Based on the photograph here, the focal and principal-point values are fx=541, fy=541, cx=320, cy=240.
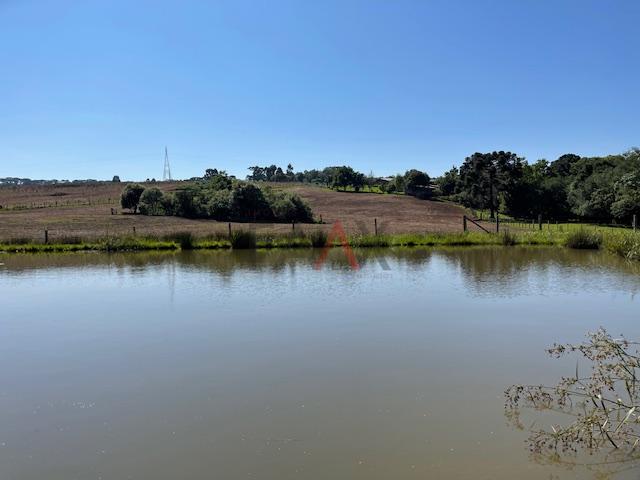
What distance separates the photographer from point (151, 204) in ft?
149

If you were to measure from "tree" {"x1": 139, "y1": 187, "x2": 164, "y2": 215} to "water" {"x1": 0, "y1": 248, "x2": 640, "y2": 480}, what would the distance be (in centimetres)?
2969

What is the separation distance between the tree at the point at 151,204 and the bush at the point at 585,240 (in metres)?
31.9

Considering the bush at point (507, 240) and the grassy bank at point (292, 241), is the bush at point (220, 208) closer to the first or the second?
the grassy bank at point (292, 241)

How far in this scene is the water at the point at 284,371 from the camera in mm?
5121

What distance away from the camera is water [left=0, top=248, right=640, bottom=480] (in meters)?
5.12

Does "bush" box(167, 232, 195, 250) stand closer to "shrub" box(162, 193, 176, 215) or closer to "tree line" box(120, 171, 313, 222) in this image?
"tree line" box(120, 171, 313, 222)

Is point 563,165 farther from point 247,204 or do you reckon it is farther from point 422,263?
point 422,263

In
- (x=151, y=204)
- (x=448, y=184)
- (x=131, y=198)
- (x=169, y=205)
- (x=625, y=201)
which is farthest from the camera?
(x=448, y=184)

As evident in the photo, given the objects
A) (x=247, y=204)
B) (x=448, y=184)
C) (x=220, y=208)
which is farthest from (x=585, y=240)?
(x=448, y=184)

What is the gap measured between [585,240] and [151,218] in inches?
1207

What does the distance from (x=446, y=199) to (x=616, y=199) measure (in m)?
25.3

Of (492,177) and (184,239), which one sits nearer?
(184,239)

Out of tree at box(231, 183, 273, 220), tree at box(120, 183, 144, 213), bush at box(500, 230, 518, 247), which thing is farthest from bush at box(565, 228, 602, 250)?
tree at box(120, 183, 144, 213)

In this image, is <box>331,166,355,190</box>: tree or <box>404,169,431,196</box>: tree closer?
<box>404,169,431,196</box>: tree
